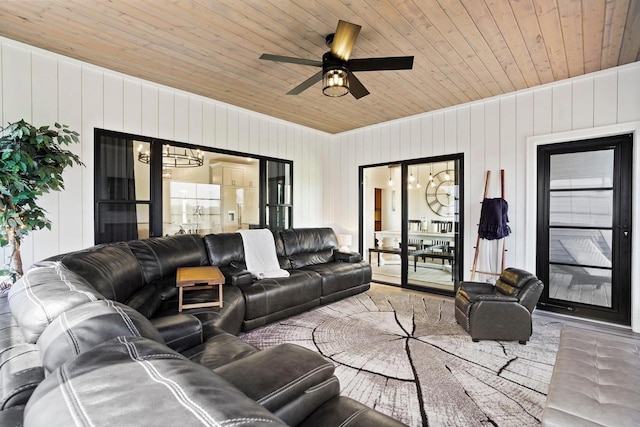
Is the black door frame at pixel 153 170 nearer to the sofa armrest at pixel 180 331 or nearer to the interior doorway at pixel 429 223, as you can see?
the sofa armrest at pixel 180 331

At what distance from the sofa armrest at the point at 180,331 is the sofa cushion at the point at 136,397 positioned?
115 cm

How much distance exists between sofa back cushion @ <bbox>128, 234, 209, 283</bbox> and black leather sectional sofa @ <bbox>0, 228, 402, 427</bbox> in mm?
171

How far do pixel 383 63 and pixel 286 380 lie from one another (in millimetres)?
2362

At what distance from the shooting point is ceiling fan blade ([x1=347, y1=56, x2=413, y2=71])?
7.89 ft

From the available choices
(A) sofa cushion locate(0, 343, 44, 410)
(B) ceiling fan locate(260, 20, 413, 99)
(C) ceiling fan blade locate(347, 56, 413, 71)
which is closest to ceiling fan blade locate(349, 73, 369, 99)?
(B) ceiling fan locate(260, 20, 413, 99)

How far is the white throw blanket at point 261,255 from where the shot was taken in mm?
3929

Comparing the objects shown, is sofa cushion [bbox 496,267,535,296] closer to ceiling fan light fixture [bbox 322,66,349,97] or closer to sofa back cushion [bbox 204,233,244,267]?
ceiling fan light fixture [bbox 322,66,349,97]

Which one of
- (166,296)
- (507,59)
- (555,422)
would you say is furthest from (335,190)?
(555,422)

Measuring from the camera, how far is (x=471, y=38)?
9.26ft

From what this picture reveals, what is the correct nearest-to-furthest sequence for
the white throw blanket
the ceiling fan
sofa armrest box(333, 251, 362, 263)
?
the ceiling fan
the white throw blanket
sofa armrest box(333, 251, 362, 263)

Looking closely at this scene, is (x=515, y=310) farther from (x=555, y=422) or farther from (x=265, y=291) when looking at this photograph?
→ (x=265, y=291)

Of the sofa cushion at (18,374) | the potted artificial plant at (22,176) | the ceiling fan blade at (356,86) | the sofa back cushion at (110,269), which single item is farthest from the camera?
the ceiling fan blade at (356,86)

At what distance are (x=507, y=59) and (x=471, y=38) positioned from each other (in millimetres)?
717

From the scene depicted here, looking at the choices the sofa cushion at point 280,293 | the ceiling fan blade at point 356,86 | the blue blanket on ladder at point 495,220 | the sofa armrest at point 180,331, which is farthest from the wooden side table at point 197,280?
the blue blanket on ladder at point 495,220
